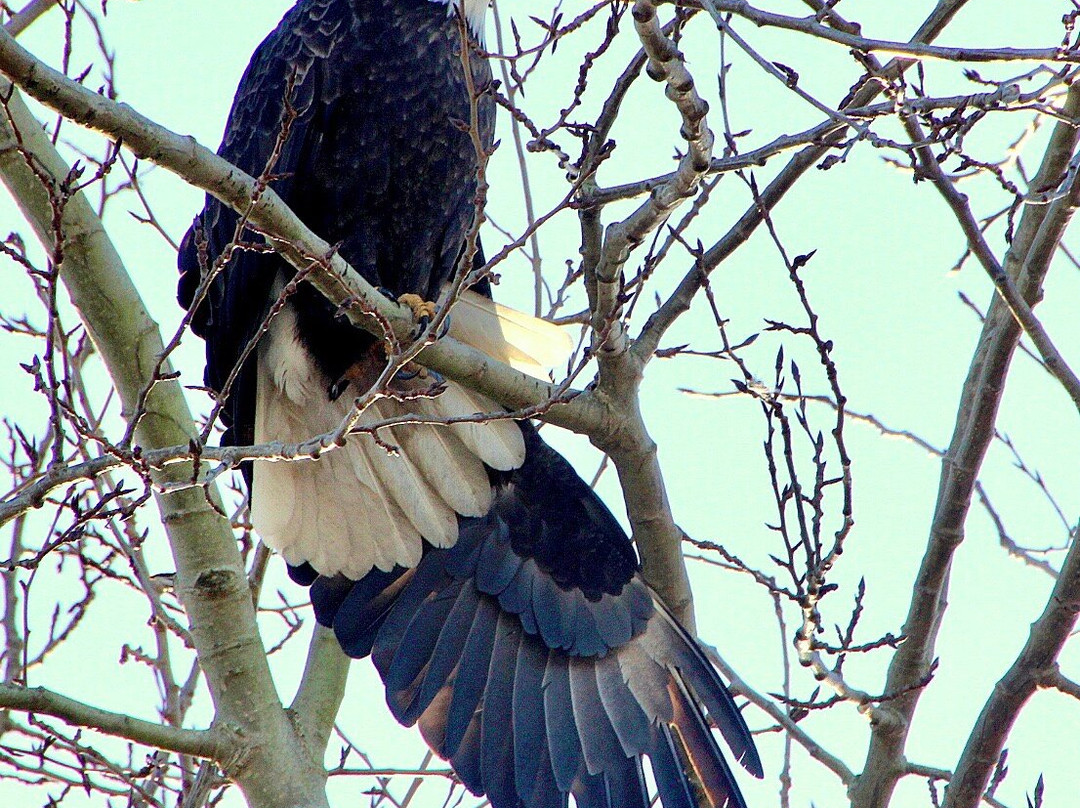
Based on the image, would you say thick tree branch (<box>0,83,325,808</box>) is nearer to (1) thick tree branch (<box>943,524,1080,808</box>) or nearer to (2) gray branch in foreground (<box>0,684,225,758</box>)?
(2) gray branch in foreground (<box>0,684,225,758</box>)

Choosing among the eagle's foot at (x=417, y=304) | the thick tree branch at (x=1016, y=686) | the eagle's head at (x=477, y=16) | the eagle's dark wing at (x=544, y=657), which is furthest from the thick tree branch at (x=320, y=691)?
the eagle's head at (x=477, y=16)

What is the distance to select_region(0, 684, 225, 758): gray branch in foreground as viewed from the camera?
90.8 inches

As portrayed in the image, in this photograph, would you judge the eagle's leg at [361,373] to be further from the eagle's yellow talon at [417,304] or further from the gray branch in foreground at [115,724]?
the gray branch in foreground at [115,724]

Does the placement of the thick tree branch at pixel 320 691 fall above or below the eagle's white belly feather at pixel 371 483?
below

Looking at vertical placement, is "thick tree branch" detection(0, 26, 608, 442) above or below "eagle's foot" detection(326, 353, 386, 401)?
below

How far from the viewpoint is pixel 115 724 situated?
8.09ft

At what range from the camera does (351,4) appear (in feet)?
10.8

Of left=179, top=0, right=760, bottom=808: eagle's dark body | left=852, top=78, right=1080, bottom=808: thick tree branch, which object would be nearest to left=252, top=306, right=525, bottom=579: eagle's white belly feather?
left=179, top=0, right=760, bottom=808: eagle's dark body

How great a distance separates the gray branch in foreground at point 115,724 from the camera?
2.31 meters

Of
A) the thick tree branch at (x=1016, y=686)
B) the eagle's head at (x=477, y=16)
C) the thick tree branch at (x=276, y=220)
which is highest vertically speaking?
the eagle's head at (x=477, y=16)

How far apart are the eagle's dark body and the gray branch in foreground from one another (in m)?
0.63

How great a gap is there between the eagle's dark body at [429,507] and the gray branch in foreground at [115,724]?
627 mm

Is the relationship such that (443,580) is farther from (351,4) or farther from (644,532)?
(351,4)

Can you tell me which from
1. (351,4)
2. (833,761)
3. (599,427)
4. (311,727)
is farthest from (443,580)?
(351,4)
